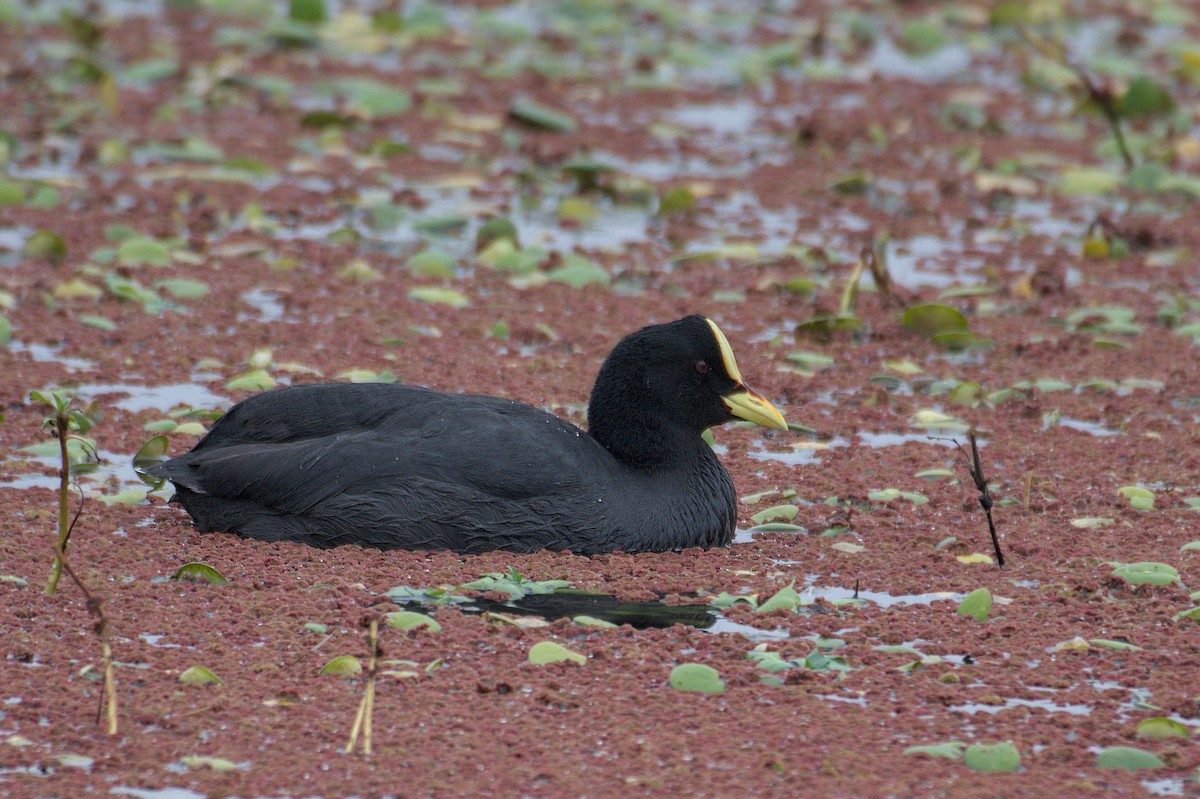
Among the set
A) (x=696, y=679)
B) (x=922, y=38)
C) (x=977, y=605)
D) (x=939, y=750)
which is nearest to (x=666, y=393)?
(x=977, y=605)

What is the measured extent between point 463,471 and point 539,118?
6.91m

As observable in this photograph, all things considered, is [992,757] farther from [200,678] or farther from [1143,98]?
[1143,98]

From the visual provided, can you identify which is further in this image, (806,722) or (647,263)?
(647,263)

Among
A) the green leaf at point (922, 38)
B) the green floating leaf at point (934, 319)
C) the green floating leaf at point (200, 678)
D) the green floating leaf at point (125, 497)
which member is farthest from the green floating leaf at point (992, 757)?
the green leaf at point (922, 38)

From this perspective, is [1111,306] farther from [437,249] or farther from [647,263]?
[437,249]

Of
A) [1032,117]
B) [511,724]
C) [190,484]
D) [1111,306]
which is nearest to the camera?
[511,724]

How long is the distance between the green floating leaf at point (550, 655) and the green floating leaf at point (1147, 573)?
6.95ft

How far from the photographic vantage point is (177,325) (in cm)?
946

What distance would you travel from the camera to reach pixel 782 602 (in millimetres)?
6328

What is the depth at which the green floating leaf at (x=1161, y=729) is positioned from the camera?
210 inches

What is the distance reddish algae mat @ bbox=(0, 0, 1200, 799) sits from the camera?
209 inches

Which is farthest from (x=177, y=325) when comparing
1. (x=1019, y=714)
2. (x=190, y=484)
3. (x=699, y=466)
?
(x=1019, y=714)

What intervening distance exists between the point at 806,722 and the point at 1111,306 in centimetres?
571

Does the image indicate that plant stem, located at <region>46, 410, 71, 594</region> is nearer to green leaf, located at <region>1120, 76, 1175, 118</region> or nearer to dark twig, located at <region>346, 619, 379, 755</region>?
dark twig, located at <region>346, 619, 379, 755</region>
